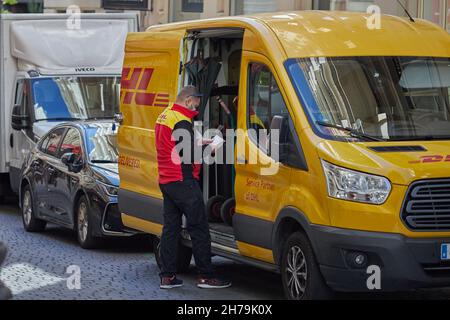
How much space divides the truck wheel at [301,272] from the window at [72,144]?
6.34 meters

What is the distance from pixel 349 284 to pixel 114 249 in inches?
253

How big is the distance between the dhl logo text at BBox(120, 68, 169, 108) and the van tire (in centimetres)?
204

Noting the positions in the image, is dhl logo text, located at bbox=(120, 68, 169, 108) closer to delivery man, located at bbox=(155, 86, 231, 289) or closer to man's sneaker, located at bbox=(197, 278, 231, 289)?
delivery man, located at bbox=(155, 86, 231, 289)

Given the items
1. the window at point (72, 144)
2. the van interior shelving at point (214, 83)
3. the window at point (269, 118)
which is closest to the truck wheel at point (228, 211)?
the van interior shelving at point (214, 83)

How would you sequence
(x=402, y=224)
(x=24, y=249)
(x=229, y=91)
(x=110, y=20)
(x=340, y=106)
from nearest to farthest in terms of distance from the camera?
(x=402, y=224)
(x=340, y=106)
(x=229, y=91)
(x=24, y=249)
(x=110, y=20)

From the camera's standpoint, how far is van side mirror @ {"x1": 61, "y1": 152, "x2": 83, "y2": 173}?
1587 centimetres

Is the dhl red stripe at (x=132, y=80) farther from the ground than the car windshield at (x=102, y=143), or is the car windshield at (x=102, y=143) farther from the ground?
the dhl red stripe at (x=132, y=80)

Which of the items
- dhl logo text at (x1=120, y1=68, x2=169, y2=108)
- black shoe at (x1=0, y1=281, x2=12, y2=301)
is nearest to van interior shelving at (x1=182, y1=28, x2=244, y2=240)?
dhl logo text at (x1=120, y1=68, x2=169, y2=108)

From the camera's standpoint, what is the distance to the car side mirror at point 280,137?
10281 millimetres

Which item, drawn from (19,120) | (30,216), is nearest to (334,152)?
(30,216)

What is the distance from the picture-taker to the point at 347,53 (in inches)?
Result: 420

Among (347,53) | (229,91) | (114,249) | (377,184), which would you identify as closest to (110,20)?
(114,249)

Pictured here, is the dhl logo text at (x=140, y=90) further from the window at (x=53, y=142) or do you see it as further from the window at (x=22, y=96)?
the window at (x=22, y=96)

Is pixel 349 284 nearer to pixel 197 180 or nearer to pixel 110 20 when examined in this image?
pixel 197 180
